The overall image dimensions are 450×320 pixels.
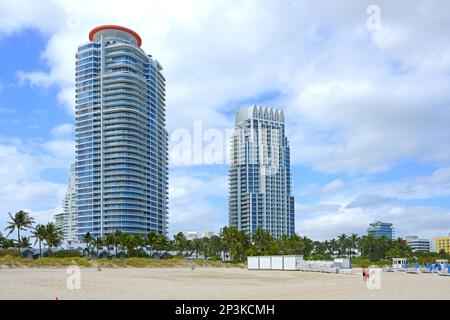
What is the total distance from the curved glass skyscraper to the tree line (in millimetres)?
17735

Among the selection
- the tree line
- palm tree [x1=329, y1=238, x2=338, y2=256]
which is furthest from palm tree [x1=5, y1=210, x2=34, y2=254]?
palm tree [x1=329, y1=238, x2=338, y2=256]

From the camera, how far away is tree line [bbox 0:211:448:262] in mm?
123100

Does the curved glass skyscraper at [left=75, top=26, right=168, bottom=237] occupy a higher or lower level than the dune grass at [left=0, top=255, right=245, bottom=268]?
higher

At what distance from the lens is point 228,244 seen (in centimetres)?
13138

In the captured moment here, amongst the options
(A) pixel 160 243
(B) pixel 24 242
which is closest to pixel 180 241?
(A) pixel 160 243

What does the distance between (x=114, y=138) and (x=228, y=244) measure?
71.9 metres

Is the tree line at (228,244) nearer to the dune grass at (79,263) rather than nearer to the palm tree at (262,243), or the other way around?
the palm tree at (262,243)

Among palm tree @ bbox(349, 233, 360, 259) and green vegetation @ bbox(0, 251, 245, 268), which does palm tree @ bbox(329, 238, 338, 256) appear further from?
green vegetation @ bbox(0, 251, 245, 268)

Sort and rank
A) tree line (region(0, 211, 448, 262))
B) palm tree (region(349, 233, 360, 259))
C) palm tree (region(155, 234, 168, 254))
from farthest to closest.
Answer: palm tree (region(349, 233, 360, 259))
palm tree (region(155, 234, 168, 254))
tree line (region(0, 211, 448, 262))

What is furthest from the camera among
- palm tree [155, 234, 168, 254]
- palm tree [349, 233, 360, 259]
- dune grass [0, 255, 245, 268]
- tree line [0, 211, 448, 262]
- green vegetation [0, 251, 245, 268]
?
palm tree [349, 233, 360, 259]

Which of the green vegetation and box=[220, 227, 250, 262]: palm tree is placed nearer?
the green vegetation

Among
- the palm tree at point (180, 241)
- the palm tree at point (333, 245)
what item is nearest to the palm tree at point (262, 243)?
the palm tree at point (180, 241)

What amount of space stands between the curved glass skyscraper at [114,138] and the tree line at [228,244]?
58.2 ft
